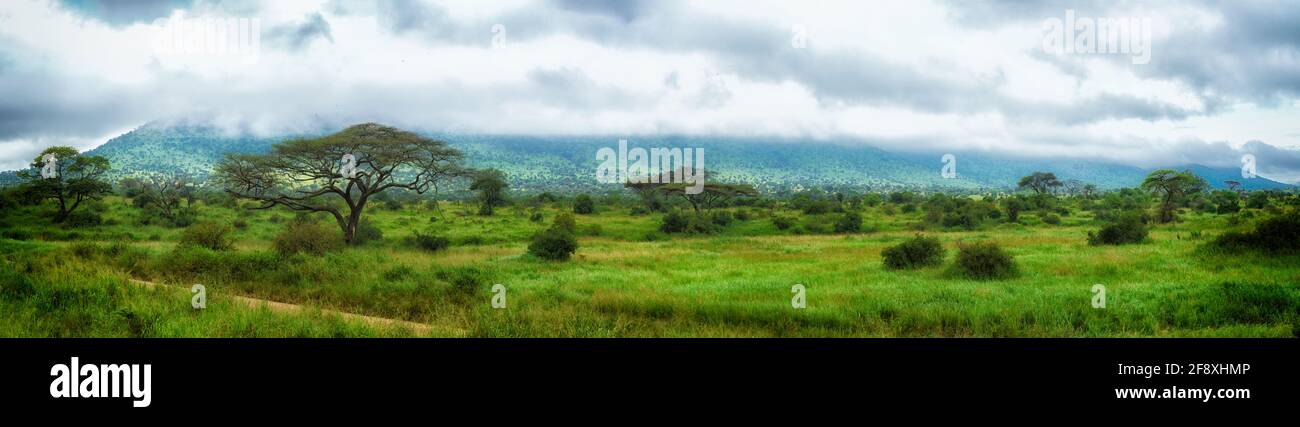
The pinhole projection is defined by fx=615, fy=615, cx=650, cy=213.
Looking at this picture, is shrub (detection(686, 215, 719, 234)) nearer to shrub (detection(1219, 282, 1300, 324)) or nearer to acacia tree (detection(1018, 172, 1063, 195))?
shrub (detection(1219, 282, 1300, 324))

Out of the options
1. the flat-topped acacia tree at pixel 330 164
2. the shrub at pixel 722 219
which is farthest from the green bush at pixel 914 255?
the shrub at pixel 722 219

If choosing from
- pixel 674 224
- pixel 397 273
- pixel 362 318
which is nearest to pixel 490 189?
pixel 674 224

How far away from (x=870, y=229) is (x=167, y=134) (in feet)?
619

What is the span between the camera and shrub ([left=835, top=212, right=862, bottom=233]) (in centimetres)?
4353

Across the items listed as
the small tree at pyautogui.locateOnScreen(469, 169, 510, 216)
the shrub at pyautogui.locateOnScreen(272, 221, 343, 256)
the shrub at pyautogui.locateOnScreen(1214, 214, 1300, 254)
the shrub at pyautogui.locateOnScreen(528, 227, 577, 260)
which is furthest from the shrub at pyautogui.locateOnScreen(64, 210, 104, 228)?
the shrub at pyautogui.locateOnScreen(1214, 214, 1300, 254)

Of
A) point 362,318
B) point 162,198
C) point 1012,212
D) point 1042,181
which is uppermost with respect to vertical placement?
point 1042,181

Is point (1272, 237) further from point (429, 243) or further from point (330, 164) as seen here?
point (330, 164)

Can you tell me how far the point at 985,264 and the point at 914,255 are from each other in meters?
2.79

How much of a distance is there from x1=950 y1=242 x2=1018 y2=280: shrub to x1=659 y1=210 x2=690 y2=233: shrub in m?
26.2

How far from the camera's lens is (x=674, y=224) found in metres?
41.7
